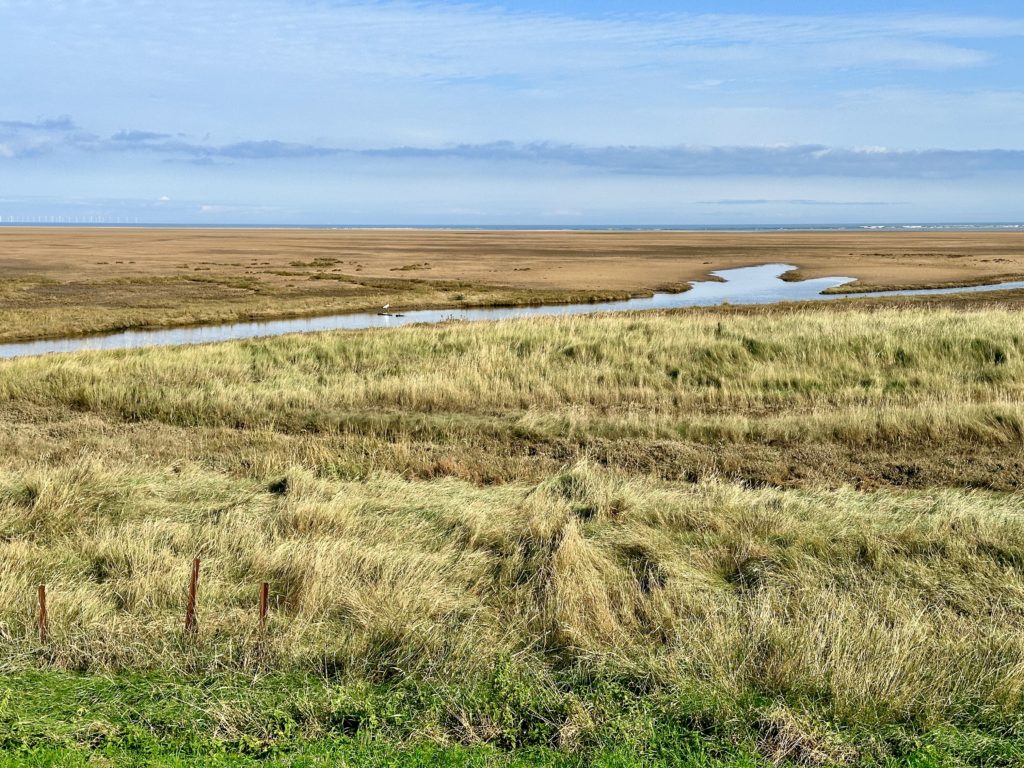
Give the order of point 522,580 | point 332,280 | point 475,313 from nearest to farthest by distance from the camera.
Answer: point 522,580 < point 475,313 < point 332,280

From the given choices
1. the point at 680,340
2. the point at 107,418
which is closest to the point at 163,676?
the point at 107,418

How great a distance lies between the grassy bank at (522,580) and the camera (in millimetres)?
5148

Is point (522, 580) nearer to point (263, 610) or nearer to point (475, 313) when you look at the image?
point (263, 610)

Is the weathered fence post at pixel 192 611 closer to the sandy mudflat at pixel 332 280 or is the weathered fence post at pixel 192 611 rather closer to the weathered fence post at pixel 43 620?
the weathered fence post at pixel 43 620

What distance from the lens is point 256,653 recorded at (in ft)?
20.0

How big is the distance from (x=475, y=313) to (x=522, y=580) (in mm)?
33141

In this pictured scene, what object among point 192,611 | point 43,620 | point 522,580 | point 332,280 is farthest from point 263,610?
point 332,280

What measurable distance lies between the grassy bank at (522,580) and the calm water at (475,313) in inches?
586

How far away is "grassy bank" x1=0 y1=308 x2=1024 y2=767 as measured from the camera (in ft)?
16.9

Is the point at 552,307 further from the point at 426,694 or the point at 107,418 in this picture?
the point at 426,694

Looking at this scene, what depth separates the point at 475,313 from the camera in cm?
4047

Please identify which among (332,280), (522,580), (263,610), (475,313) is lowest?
(522,580)

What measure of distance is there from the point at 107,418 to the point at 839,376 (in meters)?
14.6

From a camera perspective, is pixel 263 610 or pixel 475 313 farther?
pixel 475 313
